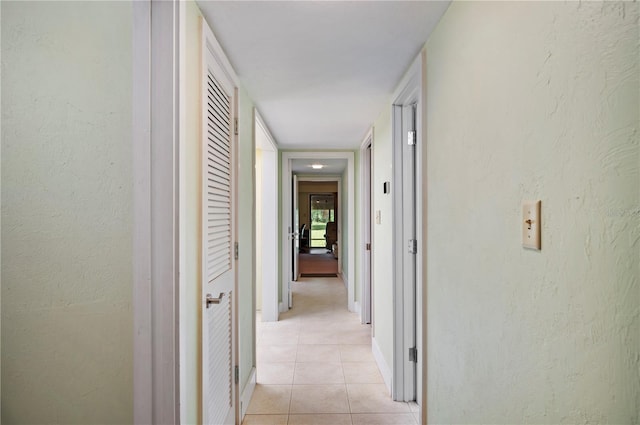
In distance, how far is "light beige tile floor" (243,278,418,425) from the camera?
7.32ft

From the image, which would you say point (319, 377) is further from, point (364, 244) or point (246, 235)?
→ point (364, 244)

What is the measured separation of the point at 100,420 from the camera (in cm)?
110

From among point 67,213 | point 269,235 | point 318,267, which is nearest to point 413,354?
point 67,213

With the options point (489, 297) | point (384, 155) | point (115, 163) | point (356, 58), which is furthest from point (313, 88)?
point (489, 297)

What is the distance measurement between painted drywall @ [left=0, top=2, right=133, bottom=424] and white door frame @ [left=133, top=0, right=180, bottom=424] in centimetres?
3

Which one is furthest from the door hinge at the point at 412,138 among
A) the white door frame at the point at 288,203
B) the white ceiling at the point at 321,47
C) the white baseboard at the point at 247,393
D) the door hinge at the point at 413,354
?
the white door frame at the point at 288,203

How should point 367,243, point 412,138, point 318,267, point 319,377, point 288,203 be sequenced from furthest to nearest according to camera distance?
point 318,267 → point 288,203 → point 367,243 → point 319,377 → point 412,138

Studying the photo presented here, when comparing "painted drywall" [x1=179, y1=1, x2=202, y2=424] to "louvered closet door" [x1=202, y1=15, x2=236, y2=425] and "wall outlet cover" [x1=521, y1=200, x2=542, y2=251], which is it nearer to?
"louvered closet door" [x1=202, y1=15, x2=236, y2=425]

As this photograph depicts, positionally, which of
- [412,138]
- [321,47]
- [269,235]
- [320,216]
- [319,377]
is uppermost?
[321,47]

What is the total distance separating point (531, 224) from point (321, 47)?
4.19ft

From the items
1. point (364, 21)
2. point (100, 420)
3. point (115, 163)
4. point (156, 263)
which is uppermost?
point (364, 21)

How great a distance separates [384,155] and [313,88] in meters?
0.80

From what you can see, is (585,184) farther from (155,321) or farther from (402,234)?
(402,234)

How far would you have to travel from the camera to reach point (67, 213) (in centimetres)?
108
